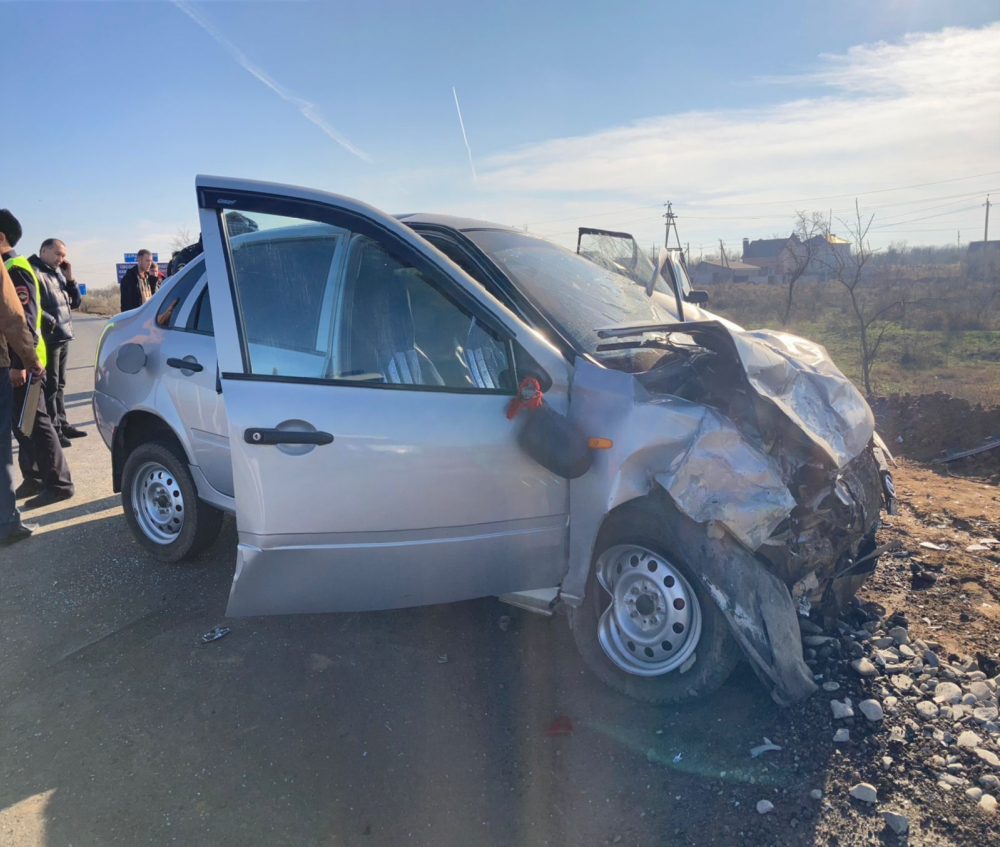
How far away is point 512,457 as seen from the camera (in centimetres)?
288

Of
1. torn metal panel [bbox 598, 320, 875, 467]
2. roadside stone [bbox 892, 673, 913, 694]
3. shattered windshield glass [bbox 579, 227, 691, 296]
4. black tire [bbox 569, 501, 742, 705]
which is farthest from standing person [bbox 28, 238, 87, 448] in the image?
roadside stone [bbox 892, 673, 913, 694]

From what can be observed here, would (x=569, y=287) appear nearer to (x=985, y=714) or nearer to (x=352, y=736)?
(x=352, y=736)

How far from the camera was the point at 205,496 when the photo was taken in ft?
13.4

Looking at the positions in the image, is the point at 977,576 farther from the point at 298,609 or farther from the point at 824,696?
the point at 298,609

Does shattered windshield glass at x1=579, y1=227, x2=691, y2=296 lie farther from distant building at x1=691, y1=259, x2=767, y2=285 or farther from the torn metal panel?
distant building at x1=691, y1=259, x2=767, y2=285

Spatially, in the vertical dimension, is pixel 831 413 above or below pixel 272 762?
above

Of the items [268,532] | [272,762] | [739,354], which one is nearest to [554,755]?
[272,762]

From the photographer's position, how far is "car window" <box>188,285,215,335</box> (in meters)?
4.21

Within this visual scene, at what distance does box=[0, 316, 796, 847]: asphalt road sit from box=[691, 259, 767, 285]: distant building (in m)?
65.2

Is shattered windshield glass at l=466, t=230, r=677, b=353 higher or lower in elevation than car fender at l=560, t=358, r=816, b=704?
higher

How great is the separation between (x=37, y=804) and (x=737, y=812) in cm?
255

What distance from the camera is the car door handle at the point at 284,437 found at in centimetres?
273

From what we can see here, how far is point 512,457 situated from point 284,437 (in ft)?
3.01

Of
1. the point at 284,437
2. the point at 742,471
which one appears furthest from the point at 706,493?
the point at 284,437
